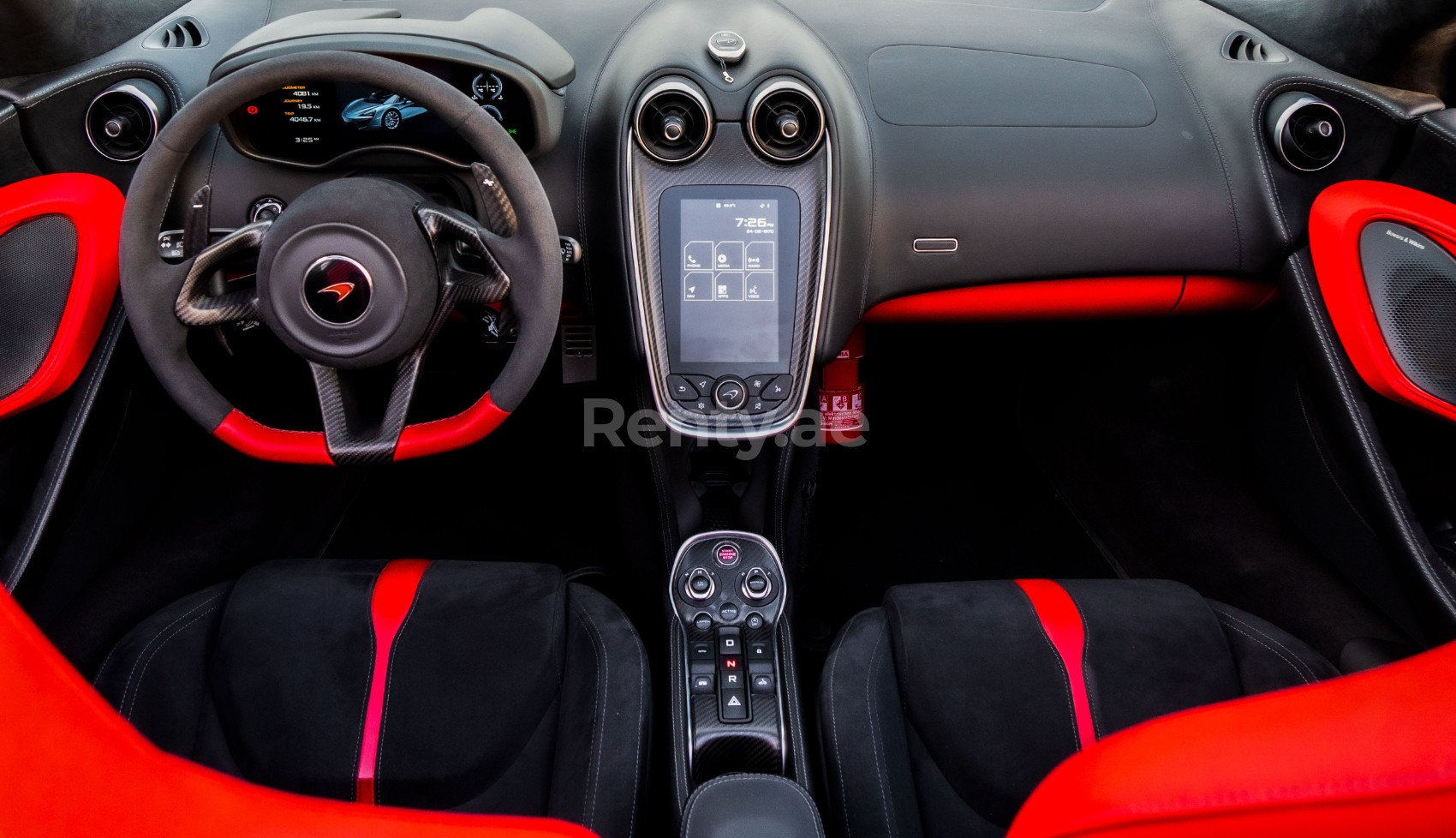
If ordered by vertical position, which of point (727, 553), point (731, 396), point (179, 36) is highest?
point (179, 36)

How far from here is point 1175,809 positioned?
0.56 m

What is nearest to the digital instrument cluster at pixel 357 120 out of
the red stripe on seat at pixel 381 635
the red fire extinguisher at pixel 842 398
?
the red stripe on seat at pixel 381 635

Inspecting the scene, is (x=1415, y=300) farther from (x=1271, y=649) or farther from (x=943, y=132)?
(x=943, y=132)

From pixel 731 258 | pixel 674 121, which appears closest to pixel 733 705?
pixel 731 258

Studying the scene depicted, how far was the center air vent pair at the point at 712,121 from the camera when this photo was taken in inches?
56.9

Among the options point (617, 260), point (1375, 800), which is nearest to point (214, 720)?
point (617, 260)

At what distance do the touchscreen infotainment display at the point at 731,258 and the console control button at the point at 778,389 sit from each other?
0.06m

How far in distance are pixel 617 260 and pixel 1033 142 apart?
0.80m

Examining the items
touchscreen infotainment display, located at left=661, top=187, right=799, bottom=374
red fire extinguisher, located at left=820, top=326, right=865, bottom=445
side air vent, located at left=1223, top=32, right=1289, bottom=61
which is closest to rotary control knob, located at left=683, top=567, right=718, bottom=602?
touchscreen infotainment display, located at left=661, top=187, right=799, bottom=374

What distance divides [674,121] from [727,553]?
749 millimetres

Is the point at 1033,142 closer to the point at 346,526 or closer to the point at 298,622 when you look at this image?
the point at 298,622

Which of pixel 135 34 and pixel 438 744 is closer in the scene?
pixel 438 744

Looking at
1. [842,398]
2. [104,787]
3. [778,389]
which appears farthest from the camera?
[842,398]

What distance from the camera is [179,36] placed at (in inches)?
63.8
